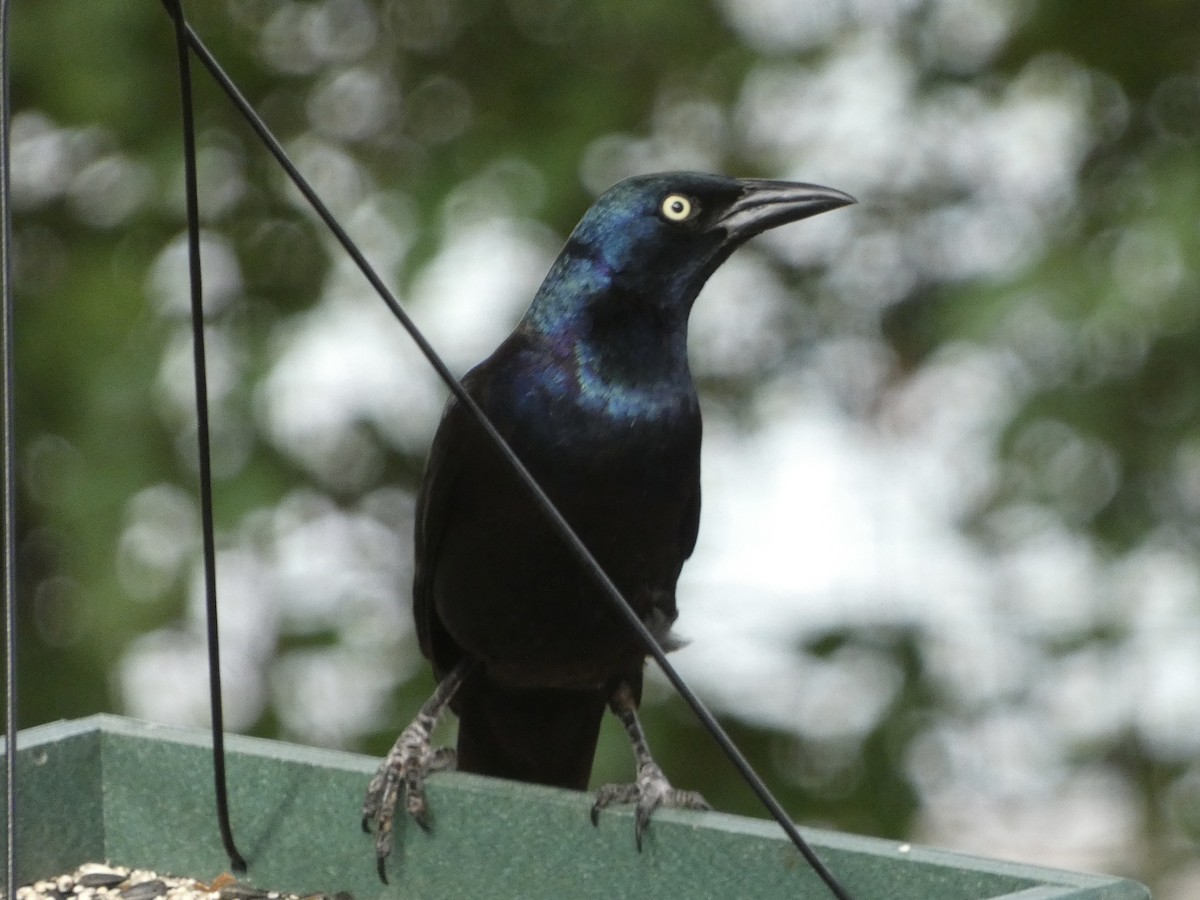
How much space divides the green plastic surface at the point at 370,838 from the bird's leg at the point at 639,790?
0.06 feet

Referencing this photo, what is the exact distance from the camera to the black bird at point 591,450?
2.91m

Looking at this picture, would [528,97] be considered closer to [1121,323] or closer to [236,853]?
[1121,323]

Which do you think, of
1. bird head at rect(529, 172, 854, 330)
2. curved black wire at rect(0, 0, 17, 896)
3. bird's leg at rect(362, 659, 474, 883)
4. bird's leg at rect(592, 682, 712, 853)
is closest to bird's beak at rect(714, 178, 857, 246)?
bird head at rect(529, 172, 854, 330)

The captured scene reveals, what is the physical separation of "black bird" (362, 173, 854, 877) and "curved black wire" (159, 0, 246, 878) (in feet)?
1.17

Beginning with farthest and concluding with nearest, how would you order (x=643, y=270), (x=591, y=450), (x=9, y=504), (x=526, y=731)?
(x=526, y=731), (x=643, y=270), (x=591, y=450), (x=9, y=504)

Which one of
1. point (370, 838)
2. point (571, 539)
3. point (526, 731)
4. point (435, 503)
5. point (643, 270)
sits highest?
point (643, 270)

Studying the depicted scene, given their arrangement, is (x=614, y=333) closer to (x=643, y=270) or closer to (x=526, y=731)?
(x=643, y=270)

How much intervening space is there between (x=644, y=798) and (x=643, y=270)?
0.91m

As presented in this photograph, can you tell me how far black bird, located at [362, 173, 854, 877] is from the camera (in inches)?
115

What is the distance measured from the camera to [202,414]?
2.27m

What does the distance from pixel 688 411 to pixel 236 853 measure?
0.94 m

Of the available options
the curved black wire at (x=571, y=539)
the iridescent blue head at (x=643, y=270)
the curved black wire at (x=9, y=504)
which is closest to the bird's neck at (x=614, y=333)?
the iridescent blue head at (x=643, y=270)

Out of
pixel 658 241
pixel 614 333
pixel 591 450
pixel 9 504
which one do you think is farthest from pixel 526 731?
pixel 9 504

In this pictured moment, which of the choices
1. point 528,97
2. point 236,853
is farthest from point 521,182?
point 236,853
